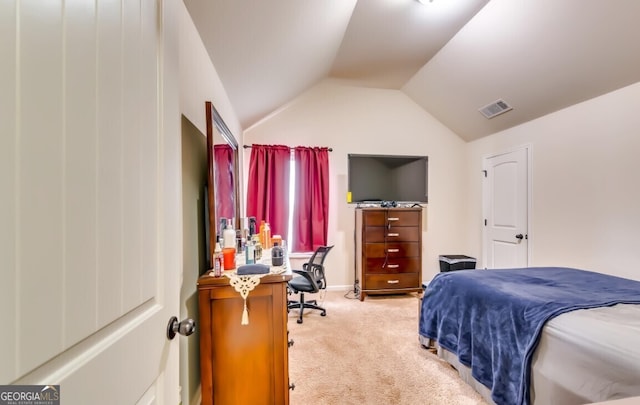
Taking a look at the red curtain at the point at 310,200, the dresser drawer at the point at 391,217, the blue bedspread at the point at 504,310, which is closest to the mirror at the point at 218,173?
the red curtain at the point at 310,200

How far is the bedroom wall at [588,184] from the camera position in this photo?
2406mm

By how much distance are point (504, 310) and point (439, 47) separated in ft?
9.04

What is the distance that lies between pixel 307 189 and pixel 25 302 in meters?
3.46

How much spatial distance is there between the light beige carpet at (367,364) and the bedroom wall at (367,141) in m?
1.09

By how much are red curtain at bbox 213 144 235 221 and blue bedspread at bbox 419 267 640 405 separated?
5.90 ft

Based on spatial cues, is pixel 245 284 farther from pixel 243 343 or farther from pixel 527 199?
pixel 527 199

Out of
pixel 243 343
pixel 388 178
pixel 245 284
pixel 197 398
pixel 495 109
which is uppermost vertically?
pixel 495 109

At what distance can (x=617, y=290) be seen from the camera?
5.73ft

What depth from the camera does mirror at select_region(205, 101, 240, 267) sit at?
5.13ft

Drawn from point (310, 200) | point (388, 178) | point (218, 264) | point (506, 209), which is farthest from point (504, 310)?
point (388, 178)

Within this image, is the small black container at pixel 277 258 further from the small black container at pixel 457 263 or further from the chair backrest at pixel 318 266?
the small black container at pixel 457 263

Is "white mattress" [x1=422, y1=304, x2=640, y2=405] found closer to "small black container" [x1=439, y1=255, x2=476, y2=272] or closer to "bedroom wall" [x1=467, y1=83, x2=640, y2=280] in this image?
"bedroom wall" [x1=467, y1=83, x2=640, y2=280]

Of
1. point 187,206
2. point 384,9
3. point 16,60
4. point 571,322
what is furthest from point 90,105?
point 384,9

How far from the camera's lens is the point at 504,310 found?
1631 mm
